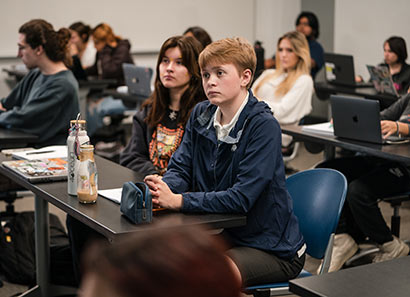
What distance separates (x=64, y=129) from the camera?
3.86m

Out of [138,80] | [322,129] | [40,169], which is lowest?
[138,80]

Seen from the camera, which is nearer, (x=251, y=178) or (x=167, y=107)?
(x=251, y=178)

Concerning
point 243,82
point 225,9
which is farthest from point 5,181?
point 225,9

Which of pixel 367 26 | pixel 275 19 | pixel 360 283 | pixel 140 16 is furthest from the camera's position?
pixel 275 19

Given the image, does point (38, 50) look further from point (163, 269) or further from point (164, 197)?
point (163, 269)

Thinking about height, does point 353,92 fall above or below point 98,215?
below

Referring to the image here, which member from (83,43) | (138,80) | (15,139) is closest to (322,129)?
(15,139)

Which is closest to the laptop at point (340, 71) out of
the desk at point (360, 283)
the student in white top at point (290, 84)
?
the student in white top at point (290, 84)

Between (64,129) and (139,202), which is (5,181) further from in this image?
(139,202)

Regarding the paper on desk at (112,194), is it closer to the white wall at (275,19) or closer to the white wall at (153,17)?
the white wall at (153,17)

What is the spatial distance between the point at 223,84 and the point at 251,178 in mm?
361

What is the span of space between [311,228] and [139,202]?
2.31ft

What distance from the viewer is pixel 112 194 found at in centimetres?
241

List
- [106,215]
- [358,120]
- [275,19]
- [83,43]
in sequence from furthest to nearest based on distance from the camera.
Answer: [275,19] < [83,43] < [358,120] < [106,215]
